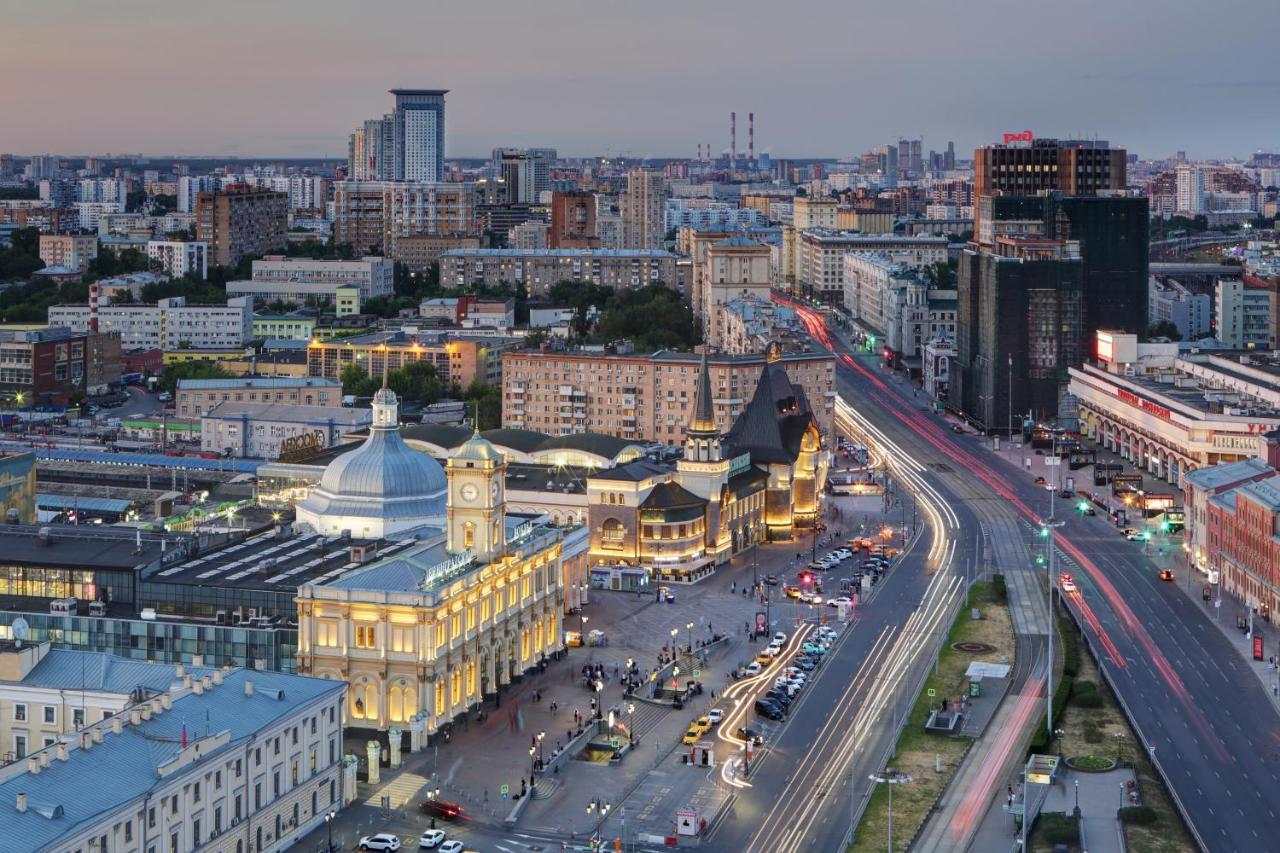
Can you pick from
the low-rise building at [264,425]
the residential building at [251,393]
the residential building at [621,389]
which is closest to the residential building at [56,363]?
the residential building at [251,393]

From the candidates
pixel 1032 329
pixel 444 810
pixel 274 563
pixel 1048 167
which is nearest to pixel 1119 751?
pixel 444 810

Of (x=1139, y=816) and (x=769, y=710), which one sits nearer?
(x=1139, y=816)

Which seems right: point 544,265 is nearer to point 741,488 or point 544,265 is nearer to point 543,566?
point 741,488

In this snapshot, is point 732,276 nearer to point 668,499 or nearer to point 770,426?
point 770,426

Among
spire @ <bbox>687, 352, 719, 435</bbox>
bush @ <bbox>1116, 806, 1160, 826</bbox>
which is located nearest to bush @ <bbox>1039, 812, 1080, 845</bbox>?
bush @ <bbox>1116, 806, 1160, 826</bbox>

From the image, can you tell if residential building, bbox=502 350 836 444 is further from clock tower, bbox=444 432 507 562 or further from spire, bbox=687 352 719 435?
clock tower, bbox=444 432 507 562

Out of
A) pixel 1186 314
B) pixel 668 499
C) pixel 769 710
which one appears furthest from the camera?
pixel 1186 314

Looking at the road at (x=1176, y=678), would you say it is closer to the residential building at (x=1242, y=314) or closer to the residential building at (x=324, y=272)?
the residential building at (x=1242, y=314)
